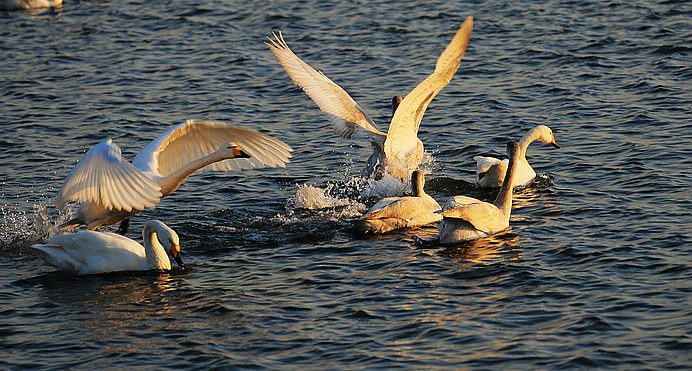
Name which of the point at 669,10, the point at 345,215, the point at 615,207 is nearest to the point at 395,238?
the point at 345,215

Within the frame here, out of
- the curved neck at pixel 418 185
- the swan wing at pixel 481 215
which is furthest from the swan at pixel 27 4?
the swan wing at pixel 481 215

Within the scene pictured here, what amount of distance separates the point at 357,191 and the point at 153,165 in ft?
9.44

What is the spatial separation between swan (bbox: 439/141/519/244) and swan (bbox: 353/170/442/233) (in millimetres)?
318

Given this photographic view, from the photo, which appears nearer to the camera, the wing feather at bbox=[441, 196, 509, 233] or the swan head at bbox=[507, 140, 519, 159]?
the wing feather at bbox=[441, 196, 509, 233]

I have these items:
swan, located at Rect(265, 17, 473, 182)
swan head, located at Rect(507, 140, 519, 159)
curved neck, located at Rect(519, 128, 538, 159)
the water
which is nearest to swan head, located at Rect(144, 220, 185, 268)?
the water

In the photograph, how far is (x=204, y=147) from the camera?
36.7 feet

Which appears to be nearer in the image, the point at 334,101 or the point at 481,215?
the point at 481,215

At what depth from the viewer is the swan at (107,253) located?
31.1ft

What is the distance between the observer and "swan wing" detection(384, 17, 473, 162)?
36.0 feet

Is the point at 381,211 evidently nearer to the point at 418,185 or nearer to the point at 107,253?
the point at 418,185

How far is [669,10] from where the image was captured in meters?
18.6

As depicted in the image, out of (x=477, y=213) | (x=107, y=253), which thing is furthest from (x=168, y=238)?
(x=477, y=213)

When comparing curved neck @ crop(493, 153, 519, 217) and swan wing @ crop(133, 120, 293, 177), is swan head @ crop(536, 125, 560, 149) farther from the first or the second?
swan wing @ crop(133, 120, 293, 177)

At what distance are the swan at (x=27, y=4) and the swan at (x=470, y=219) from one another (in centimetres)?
1517
